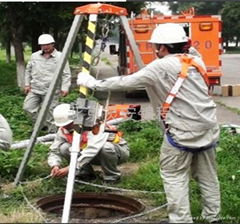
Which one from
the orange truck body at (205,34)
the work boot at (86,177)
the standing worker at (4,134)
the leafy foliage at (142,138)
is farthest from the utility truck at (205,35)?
the standing worker at (4,134)

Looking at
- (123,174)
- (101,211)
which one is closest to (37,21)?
(123,174)

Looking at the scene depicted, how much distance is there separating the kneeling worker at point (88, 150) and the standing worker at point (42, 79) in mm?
3163

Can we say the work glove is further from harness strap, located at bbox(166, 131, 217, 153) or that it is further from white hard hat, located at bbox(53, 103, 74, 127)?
white hard hat, located at bbox(53, 103, 74, 127)

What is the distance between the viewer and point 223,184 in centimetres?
666

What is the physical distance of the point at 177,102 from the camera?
196 inches

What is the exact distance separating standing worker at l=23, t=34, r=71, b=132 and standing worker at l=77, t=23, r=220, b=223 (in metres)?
5.07

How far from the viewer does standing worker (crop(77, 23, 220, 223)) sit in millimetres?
4914

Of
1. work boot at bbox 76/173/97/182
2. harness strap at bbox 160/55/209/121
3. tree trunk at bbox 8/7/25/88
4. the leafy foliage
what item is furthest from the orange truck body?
harness strap at bbox 160/55/209/121

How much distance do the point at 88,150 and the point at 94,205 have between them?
2.02 feet

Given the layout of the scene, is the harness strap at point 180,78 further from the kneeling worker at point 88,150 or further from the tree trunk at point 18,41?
the tree trunk at point 18,41

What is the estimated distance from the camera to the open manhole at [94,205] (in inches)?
245

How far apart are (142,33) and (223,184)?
1007 cm

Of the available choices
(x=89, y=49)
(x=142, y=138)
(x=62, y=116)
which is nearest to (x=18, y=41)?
(x=142, y=138)

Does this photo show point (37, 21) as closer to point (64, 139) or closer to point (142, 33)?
point (142, 33)
